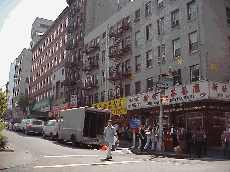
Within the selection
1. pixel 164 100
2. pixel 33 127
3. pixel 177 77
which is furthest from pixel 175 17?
pixel 33 127

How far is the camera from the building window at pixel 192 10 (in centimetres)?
2360

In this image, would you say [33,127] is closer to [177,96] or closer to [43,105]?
[177,96]

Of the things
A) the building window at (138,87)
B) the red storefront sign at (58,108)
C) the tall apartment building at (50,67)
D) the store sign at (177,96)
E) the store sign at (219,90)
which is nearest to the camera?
the store sign at (219,90)

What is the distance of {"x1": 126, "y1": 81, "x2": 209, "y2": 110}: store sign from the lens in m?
19.8

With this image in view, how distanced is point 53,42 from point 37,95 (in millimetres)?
16489

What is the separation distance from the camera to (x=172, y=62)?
2516 cm

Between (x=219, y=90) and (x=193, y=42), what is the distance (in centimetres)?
549

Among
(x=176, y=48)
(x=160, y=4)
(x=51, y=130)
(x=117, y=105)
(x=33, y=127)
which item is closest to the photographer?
(x=176, y=48)

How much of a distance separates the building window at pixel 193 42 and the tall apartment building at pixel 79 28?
22889 mm

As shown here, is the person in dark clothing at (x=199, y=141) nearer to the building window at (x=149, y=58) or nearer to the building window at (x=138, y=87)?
the building window at (x=149, y=58)

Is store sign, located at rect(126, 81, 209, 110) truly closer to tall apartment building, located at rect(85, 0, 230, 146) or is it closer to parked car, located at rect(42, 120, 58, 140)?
tall apartment building, located at rect(85, 0, 230, 146)

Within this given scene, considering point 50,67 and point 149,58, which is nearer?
point 149,58

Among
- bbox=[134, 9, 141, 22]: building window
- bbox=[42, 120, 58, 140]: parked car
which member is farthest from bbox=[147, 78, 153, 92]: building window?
bbox=[42, 120, 58, 140]: parked car

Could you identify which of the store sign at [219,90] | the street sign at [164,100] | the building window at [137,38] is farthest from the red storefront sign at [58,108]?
the store sign at [219,90]
